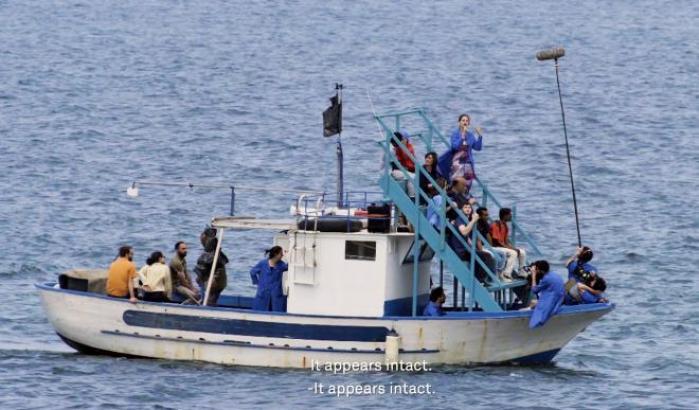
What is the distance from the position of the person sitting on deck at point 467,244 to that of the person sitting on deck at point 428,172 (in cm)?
76

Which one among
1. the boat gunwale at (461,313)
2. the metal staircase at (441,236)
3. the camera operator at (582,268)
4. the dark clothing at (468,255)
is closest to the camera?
the boat gunwale at (461,313)

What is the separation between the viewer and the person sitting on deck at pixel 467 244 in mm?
34866

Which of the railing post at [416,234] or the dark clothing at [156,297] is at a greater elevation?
the railing post at [416,234]

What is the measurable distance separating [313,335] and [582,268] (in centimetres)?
507

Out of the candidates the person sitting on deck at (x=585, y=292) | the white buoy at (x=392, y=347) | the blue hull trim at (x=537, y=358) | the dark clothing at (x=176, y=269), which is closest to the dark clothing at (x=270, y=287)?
the dark clothing at (x=176, y=269)

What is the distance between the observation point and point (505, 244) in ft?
119

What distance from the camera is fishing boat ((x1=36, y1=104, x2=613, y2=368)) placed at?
34656mm

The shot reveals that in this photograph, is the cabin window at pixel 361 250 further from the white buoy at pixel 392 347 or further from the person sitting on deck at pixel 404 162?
the white buoy at pixel 392 347

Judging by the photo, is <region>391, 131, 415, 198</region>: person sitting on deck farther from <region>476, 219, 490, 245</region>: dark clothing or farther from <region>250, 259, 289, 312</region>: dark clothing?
<region>250, 259, 289, 312</region>: dark clothing

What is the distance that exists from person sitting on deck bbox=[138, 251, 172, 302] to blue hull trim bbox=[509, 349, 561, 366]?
625 cm

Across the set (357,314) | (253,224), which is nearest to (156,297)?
(253,224)

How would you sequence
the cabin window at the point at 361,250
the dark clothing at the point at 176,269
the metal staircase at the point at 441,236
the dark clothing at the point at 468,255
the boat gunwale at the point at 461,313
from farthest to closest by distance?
the dark clothing at the point at 176,269 → the dark clothing at the point at 468,255 → the cabin window at the point at 361,250 → the metal staircase at the point at 441,236 → the boat gunwale at the point at 461,313

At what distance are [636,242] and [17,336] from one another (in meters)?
18.8

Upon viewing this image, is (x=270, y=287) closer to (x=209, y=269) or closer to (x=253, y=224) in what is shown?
(x=253, y=224)
